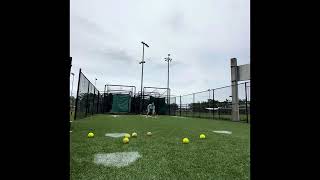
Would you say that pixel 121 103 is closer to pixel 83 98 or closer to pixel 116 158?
pixel 83 98

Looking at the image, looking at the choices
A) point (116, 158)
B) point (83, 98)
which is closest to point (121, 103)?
point (83, 98)

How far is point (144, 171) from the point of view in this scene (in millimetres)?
2439

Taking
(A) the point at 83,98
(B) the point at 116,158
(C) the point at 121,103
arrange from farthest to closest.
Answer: (C) the point at 121,103 < (A) the point at 83,98 < (B) the point at 116,158

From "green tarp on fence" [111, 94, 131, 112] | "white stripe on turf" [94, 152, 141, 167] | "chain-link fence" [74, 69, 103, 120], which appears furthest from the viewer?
"green tarp on fence" [111, 94, 131, 112]

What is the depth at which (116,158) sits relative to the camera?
3000 mm

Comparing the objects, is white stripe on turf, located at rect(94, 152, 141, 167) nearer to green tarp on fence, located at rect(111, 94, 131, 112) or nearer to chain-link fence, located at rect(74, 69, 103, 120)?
chain-link fence, located at rect(74, 69, 103, 120)

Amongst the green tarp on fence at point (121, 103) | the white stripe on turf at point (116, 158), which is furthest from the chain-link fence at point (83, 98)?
the green tarp on fence at point (121, 103)

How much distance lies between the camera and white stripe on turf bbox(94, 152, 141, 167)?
108 inches

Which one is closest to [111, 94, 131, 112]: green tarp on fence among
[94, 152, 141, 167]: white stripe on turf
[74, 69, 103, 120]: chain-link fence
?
[74, 69, 103, 120]: chain-link fence

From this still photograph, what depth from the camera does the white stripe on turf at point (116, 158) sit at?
2754 millimetres

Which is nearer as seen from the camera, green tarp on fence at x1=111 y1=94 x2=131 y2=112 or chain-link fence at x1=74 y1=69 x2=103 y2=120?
chain-link fence at x1=74 y1=69 x2=103 y2=120
